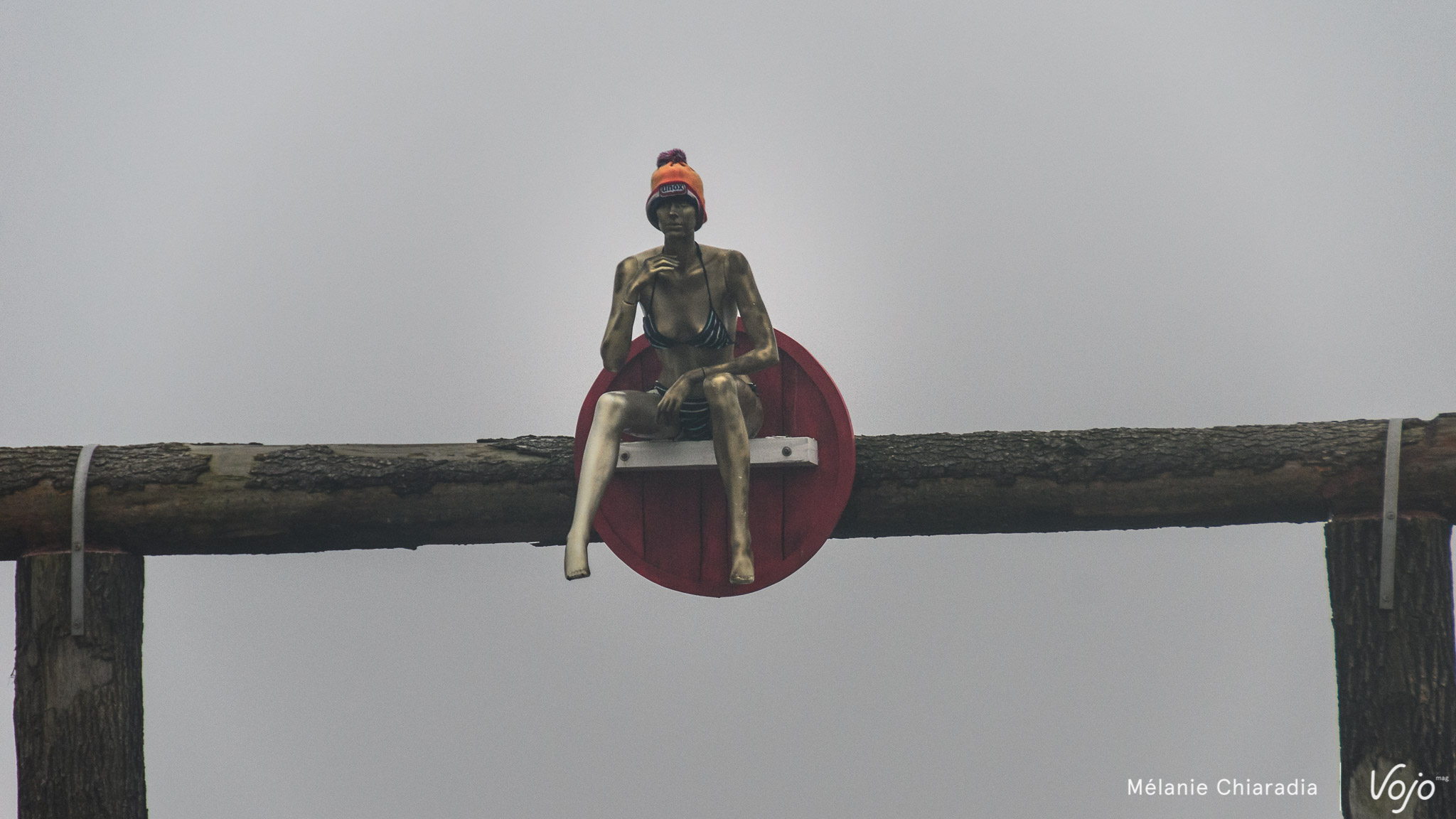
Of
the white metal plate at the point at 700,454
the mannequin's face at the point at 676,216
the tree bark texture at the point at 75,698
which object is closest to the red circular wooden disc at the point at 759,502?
the white metal plate at the point at 700,454

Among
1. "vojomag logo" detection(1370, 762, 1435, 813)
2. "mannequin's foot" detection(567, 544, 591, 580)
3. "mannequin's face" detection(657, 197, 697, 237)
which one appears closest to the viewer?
"mannequin's foot" detection(567, 544, 591, 580)

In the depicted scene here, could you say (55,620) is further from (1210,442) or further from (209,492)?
(1210,442)

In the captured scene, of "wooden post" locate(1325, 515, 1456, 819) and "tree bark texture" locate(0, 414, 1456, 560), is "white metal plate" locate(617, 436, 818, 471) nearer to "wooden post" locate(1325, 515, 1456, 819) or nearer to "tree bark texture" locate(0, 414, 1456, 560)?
"tree bark texture" locate(0, 414, 1456, 560)

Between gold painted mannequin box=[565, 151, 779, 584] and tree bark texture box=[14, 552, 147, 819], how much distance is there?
5.75 feet

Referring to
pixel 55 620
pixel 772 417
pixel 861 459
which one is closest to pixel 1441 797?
pixel 861 459

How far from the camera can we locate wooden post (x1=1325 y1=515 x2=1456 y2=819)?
4594 millimetres

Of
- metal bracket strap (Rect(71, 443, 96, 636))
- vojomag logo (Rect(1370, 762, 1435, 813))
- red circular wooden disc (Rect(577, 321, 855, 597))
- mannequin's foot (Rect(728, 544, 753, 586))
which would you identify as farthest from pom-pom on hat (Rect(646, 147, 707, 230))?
vojomag logo (Rect(1370, 762, 1435, 813))

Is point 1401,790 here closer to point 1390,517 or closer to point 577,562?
point 1390,517

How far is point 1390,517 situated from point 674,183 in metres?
2.68

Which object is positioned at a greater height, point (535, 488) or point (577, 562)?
point (535, 488)

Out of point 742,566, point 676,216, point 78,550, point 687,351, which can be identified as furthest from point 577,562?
point 78,550

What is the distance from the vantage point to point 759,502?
4.95 meters

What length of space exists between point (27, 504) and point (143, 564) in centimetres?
44

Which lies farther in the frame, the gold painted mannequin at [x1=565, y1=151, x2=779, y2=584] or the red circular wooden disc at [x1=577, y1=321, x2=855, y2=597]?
the red circular wooden disc at [x1=577, y1=321, x2=855, y2=597]
